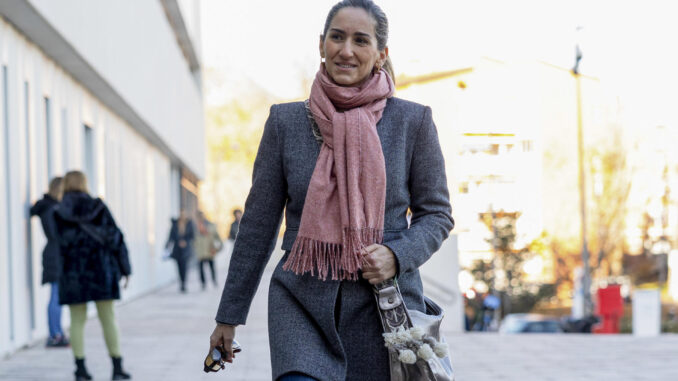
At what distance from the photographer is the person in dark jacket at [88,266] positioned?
26.5 ft

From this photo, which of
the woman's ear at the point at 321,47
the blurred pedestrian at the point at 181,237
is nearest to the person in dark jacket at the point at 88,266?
the woman's ear at the point at 321,47

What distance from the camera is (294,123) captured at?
10.2ft

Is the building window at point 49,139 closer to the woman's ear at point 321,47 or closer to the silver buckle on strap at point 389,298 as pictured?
the woman's ear at point 321,47

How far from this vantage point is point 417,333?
2.84 meters

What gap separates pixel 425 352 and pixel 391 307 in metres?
0.17

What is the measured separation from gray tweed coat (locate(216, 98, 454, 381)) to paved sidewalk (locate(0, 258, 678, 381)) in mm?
5622

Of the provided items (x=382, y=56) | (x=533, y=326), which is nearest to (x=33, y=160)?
(x=382, y=56)

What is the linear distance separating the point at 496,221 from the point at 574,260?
820 inches

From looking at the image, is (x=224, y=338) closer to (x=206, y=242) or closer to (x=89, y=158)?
(x=89, y=158)

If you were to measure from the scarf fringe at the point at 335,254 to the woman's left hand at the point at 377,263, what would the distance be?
0.07ft

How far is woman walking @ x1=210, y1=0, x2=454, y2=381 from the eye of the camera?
9.63ft

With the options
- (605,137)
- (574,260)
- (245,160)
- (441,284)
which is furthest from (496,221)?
(441,284)

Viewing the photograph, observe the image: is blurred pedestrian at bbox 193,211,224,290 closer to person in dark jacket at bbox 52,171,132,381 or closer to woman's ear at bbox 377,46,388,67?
person in dark jacket at bbox 52,171,132,381

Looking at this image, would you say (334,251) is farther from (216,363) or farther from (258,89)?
(258,89)
